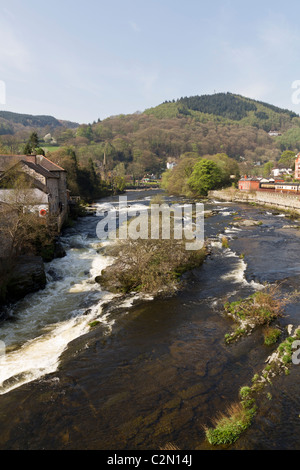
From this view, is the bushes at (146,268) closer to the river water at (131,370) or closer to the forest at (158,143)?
the river water at (131,370)

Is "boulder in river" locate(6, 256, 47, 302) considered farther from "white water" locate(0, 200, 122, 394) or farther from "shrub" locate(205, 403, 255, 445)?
"shrub" locate(205, 403, 255, 445)

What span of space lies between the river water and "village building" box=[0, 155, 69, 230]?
866 cm

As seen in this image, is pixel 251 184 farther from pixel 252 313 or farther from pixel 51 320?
pixel 51 320

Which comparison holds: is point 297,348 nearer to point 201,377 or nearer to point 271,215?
point 201,377

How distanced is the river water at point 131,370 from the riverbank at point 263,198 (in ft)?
105

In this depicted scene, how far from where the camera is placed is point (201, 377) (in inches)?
401

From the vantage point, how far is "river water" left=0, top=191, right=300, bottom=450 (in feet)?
26.2

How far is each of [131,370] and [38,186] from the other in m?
20.7

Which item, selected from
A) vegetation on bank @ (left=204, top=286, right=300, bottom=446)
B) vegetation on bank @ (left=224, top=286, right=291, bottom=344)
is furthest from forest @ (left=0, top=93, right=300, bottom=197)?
vegetation on bank @ (left=204, top=286, right=300, bottom=446)

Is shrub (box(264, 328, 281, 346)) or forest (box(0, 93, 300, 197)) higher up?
forest (box(0, 93, 300, 197))

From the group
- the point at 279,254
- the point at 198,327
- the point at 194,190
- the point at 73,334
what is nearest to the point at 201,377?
the point at 198,327

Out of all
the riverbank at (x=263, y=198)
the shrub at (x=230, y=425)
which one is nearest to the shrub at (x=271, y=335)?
the shrub at (x=230, y=425)

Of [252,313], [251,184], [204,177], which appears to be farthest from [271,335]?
[251,184]

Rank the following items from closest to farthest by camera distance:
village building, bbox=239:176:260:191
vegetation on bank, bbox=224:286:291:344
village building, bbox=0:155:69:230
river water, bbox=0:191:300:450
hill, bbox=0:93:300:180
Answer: river water, bbox=0:191:300:450 → vegetation on bank, bbox=224:286:291:344 → village building, bbox=0:155:69:230 → village building, bbox=239:176:260:191 → hill, bbox=0:93:300:180
